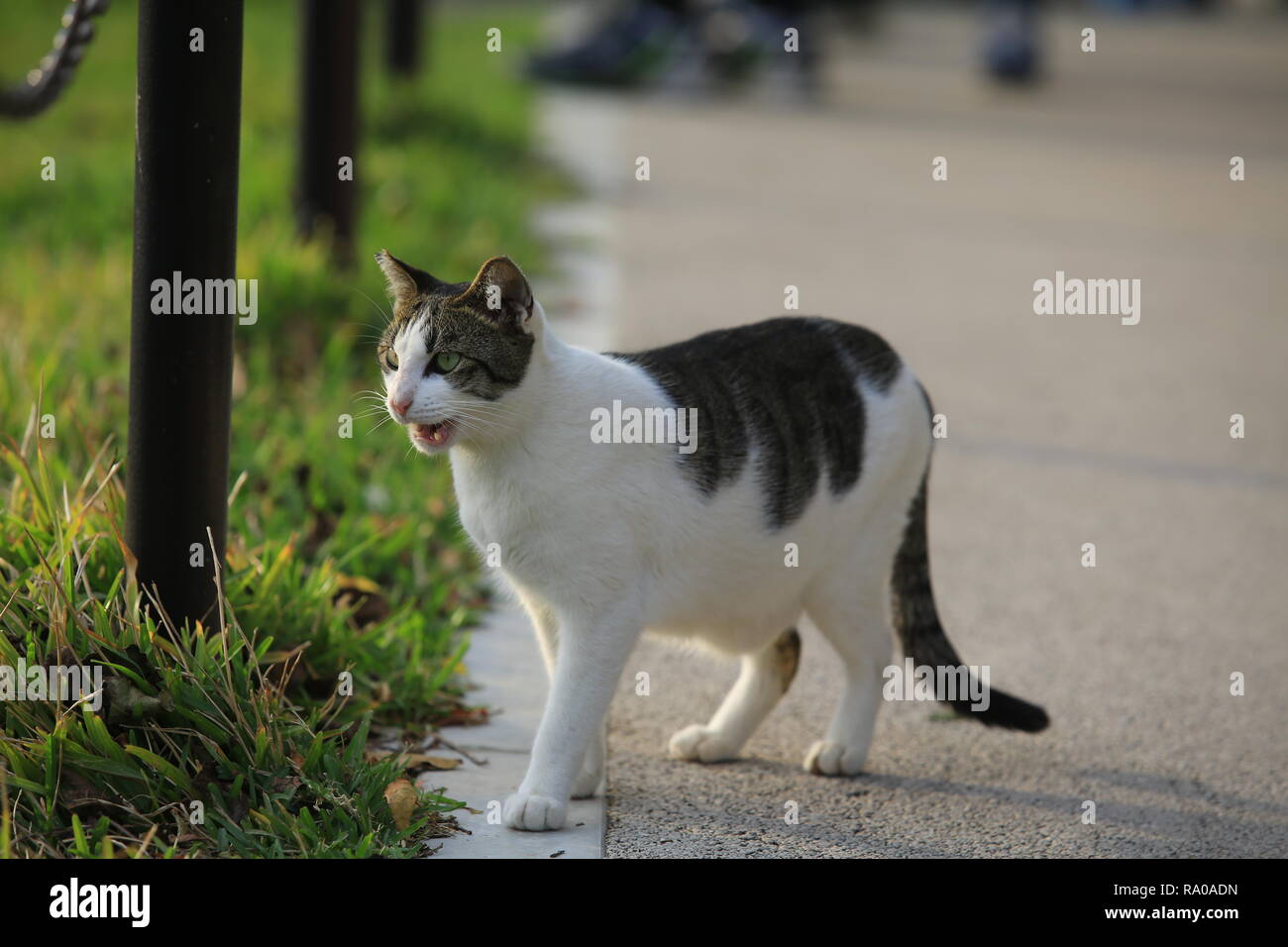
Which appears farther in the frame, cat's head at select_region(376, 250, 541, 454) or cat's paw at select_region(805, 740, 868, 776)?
cat's paw at select_region(805, 740, 868, 776)

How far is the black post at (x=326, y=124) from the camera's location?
7508 mm

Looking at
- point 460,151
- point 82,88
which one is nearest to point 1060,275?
point 460,151

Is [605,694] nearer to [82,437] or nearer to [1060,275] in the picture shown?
[82,437]

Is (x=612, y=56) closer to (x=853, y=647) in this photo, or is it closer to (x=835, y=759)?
(x=853, y=647)

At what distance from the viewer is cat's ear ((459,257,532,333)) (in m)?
3.14

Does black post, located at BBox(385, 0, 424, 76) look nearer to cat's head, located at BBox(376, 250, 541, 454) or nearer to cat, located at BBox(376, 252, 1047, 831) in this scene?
cat, located at BBox(376, 252, 1047, 831)

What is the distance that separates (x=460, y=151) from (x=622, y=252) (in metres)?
1.71

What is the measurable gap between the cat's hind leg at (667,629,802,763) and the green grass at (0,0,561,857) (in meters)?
0.60

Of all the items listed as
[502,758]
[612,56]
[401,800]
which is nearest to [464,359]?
[401,800]

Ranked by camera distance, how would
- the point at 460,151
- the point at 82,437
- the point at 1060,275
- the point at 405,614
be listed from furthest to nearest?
the point at 460,151 → the point at 1060,275 → the point at 82,437 → the point at 405,614

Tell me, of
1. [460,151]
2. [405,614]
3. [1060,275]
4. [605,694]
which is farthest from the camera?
[460,151]

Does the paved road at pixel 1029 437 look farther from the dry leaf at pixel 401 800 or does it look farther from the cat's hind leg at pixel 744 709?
the dry leaf at pixel 401 800

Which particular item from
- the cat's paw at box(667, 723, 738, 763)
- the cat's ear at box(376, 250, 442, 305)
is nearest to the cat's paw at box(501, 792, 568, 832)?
the cat's paw at box(667, 723, 738, 763)

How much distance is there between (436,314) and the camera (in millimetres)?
3193
